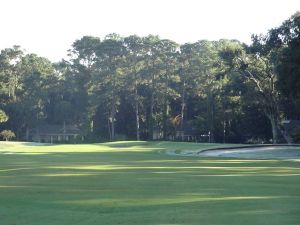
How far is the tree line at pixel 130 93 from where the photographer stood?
103188 millimetres

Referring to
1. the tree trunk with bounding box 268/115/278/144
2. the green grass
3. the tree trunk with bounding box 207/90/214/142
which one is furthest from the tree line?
the green grass

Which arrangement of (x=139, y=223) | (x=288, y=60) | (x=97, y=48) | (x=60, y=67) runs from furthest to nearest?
(x=60, y=67)
(x=97, y=48)
(x=288, y=60)
(x=139, y=223)

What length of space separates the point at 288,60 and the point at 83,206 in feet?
122

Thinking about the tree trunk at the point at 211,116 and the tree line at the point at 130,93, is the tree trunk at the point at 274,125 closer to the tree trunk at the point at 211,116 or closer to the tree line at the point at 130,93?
the tree line at the point at 130,93

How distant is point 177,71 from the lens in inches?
4899

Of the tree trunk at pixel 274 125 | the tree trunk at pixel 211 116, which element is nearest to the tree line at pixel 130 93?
the tree trunk at pixel 211 116

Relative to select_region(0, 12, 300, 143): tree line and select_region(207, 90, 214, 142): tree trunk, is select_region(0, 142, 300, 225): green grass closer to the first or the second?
select_region(0, 12, 300, 143): tree line

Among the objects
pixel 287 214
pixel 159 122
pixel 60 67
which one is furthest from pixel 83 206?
pixel 60 67

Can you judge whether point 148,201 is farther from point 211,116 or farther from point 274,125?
point 211,116

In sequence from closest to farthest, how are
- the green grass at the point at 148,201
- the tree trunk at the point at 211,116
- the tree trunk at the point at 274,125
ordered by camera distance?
the green grass at the point at 148,201 < the tree trunk at the point at 274,125 < the tree trunk at the point at 211,116

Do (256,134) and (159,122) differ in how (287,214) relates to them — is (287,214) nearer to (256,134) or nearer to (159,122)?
(256,134)

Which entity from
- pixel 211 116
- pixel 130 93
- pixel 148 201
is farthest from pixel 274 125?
pixel 148 201

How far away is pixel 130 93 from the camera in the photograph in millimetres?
124938

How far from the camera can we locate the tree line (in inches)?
4063
